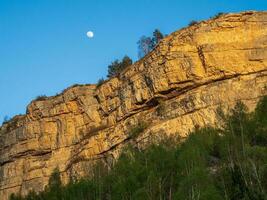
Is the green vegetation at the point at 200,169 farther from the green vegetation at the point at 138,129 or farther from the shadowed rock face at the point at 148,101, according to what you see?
the shadowed rock face at the point at 148,101

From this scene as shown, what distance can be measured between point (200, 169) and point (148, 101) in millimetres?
24122

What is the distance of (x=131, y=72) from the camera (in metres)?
70.6

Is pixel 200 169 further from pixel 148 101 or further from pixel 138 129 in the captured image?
pixel 148 101

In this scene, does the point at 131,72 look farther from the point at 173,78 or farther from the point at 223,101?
the point at 223,101

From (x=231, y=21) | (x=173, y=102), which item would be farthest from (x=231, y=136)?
(x=231, y=21)

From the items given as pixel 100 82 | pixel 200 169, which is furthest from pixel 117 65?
pixel 200 169

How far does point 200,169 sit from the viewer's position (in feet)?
138

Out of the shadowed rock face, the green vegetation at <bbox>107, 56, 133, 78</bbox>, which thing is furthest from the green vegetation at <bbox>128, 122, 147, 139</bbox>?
the green vegetation at <bbox>107, 56, 133, 78</bbox>

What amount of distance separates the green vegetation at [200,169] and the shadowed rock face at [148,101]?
3.69 meters

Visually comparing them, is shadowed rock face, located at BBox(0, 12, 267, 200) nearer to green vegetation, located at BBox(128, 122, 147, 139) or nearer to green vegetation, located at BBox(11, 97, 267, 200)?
green vegetation, located at BBox(128, 122, 147, 139)

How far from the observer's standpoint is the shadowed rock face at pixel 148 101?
60156 millimetres

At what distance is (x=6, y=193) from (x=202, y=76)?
31434mm

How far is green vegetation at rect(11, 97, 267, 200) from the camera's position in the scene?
125ft

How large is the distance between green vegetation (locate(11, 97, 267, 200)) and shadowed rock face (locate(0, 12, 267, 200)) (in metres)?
3.69
